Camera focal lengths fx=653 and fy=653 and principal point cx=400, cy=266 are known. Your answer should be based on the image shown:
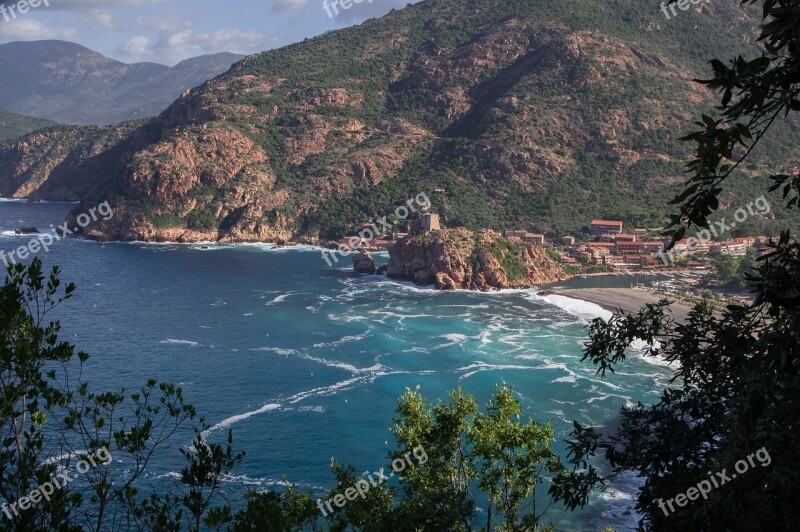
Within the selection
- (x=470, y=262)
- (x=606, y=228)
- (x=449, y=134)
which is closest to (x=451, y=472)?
(x=470, y=262)

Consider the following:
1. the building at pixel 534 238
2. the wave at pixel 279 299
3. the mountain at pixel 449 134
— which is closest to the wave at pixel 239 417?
the wave at pixel 279 299

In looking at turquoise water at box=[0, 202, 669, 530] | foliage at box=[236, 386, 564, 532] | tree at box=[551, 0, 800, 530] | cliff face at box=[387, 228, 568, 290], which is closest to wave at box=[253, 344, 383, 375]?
turquoise water at box=[0, 202, 669, 530]

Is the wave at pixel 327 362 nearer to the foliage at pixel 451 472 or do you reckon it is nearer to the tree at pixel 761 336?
the foliage at pixel 451 472

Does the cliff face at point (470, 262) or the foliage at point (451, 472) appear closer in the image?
the foliage at point (451, 472)

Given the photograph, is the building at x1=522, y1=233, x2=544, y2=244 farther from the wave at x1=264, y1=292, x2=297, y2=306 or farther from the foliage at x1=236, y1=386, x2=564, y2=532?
the foliage at x1=236, y1=386, x2=564, y2=532

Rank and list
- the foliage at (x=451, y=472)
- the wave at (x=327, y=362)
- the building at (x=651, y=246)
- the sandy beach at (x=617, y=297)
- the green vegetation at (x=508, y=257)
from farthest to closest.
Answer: the building at (x=651, y=246)
the green vegetation at (x=508, y=257)
the sandy beach at (x=617, y=297)
the wave at (x=327, y=362)
the foliage at (x=451, y=472)

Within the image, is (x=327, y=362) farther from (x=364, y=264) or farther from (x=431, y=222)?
(x=431, y=222)
